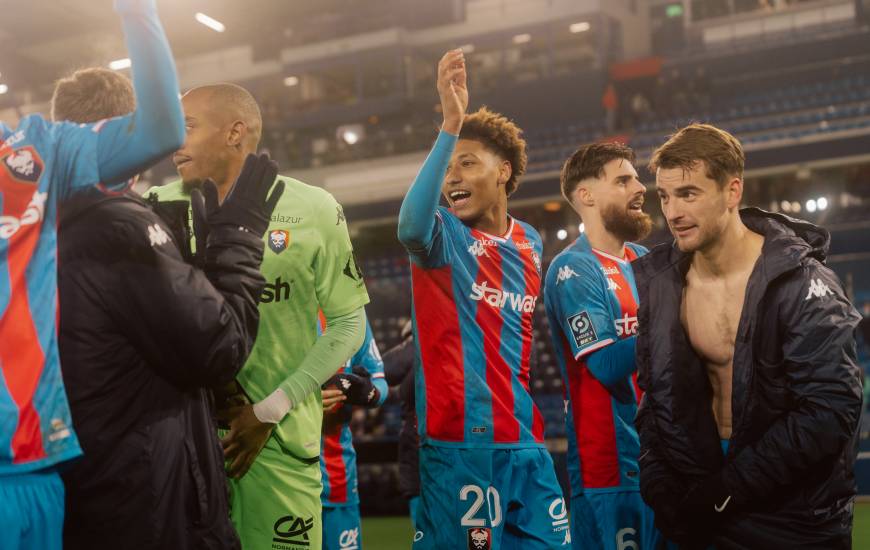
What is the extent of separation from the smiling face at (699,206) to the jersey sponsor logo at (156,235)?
1.70m

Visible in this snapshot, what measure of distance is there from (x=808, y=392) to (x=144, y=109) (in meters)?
1.98

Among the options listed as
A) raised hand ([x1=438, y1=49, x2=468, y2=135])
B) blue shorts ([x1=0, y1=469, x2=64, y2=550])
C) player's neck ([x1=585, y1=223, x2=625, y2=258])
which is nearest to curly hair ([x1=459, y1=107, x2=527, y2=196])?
player's neck ([x1=585, y1=223, x2=625, y2=258])

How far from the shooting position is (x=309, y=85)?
26906mm

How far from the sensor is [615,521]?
3.68m

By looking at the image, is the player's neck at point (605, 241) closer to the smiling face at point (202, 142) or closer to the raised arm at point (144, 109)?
the smiling face at point (202, 142)

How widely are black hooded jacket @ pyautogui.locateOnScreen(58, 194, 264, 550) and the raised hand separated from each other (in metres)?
1.34

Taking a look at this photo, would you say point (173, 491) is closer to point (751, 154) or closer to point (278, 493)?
point (278, 493)

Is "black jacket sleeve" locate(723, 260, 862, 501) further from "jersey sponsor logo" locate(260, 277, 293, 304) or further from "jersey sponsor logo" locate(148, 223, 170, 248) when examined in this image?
"jersey sponsor logo" locate(148, 223, 170, 248)

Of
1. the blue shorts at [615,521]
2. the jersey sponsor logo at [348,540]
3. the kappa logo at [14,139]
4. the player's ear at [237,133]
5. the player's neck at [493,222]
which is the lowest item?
the jersey sponsor logo at [348,540]

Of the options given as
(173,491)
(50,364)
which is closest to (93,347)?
(50,364)

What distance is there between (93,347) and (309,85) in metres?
26.0

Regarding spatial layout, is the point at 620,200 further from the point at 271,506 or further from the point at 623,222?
the point at 271,506

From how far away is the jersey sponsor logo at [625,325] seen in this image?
3.70 meters

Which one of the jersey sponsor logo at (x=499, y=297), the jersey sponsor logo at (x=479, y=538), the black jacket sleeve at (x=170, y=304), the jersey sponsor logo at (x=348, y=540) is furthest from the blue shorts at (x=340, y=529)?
the black jacket sleeve at (x=170, y=304)
